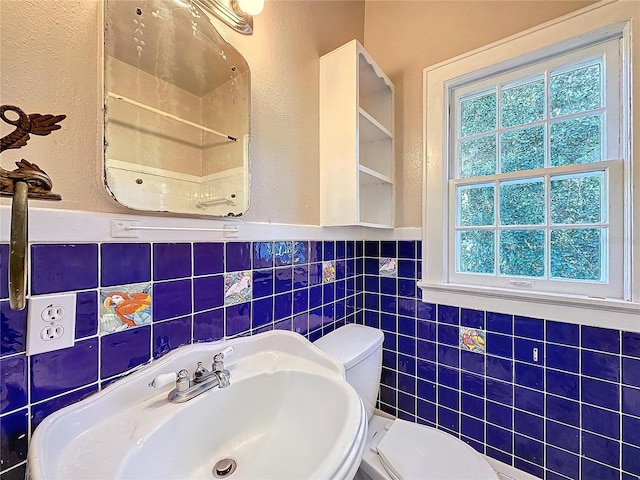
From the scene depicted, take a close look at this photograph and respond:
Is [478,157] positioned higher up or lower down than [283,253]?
higher up

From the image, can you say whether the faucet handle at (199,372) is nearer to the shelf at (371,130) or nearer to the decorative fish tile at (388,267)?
the decorative fish tile at (388,267)

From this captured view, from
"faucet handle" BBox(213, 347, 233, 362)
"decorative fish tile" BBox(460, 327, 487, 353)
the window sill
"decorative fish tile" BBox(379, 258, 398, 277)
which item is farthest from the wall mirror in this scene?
"decorative fish tile" BBox(460, 327, 487, 353)

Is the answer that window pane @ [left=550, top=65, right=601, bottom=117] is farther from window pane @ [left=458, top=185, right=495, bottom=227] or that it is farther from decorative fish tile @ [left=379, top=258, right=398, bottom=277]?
decorative fish tile @ [left=379, top=258, right=398, bottom=277]

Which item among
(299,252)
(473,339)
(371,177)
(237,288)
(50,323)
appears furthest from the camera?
(371,177)

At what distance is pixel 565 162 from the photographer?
1132mm

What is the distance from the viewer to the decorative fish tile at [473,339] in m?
1.25

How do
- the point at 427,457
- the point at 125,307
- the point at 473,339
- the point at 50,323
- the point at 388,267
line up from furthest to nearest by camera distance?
1. the point at 388,267
2. the point at 473,339
3. the point at 427,457
4. the point at 125,307
5. the point at 50,323

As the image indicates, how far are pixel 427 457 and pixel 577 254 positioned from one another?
101cm

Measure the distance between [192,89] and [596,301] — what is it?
1580 mm

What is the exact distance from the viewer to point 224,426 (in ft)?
2.45

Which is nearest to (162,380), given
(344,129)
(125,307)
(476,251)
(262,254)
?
(125,307)

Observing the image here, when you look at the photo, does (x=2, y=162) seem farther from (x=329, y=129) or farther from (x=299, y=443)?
(x=329, y=129)

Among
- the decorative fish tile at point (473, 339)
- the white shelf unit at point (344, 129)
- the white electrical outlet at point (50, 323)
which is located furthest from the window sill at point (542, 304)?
the white electrical outlet at point (50, 323)

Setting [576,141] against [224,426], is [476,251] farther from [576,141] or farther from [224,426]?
[224,426]
